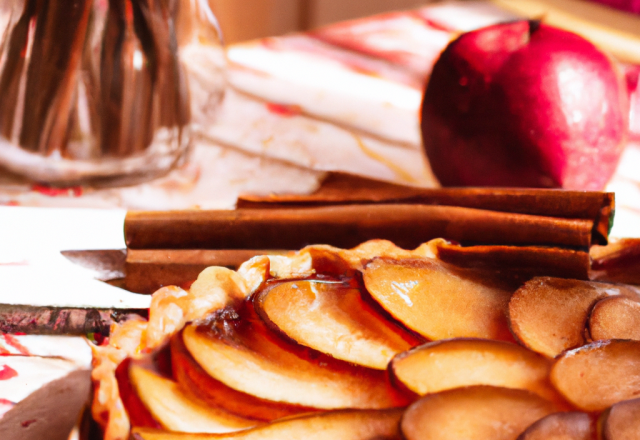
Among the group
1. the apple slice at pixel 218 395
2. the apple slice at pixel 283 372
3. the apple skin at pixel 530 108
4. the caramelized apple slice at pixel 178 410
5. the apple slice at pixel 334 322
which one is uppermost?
the apple skin at pixel 530 108

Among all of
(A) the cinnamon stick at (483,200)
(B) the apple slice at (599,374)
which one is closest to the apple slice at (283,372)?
(B) the apple slice at (599,374)

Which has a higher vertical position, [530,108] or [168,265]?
[530,108]

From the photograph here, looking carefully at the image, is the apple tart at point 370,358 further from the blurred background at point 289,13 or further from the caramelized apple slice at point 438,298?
the blurred background at point 289,13

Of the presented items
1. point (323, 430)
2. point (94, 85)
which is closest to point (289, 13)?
point (94, 85)

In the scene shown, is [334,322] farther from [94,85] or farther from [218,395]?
[94,85]

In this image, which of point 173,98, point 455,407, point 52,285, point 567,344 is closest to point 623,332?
point 567,344

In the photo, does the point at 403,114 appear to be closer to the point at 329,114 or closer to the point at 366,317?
the point at 329,114

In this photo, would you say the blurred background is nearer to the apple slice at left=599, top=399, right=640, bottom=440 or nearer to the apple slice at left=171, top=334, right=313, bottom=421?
the apple slice at left=171, top=334, right=313, bottom=421
